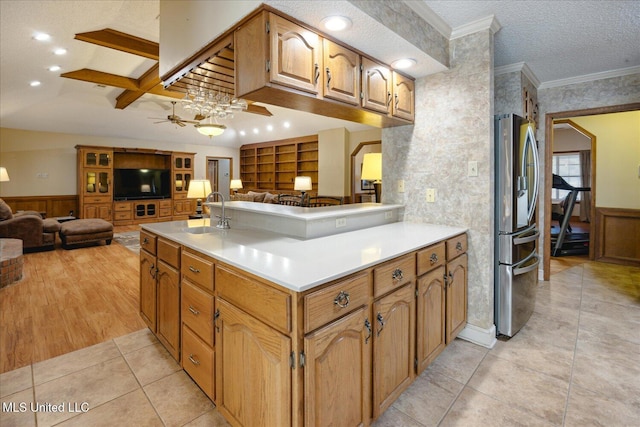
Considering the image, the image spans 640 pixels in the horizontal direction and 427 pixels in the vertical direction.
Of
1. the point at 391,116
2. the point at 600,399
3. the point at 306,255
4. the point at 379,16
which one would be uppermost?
the point at 379,16

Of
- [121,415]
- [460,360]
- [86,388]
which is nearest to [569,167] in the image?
[460,360]

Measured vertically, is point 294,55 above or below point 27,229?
above

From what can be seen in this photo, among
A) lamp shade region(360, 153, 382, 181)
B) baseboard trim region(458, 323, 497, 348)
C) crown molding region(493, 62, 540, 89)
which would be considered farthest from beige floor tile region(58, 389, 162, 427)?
crown molding region(493, 62, 540, 89)

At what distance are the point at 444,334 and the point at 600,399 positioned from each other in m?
0.88

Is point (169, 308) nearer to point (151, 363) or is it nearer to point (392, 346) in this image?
point (151, 363)

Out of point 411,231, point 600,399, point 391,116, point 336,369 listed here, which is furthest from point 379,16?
point 600,399

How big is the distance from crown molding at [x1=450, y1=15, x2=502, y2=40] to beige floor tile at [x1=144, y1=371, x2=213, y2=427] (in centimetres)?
314

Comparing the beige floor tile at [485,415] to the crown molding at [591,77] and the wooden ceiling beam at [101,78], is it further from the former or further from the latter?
the wooden ceiling beam at [101,78]

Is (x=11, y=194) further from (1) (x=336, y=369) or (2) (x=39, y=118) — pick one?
(1) (x=336, y=369)

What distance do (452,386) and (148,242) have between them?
2.32m

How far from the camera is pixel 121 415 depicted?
5.44 feet

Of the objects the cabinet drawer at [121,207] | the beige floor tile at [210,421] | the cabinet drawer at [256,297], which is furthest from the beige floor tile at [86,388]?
the cabinet drawer at [121,207]

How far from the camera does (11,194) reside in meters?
7.39

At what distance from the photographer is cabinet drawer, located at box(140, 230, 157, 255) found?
7.29 ft
